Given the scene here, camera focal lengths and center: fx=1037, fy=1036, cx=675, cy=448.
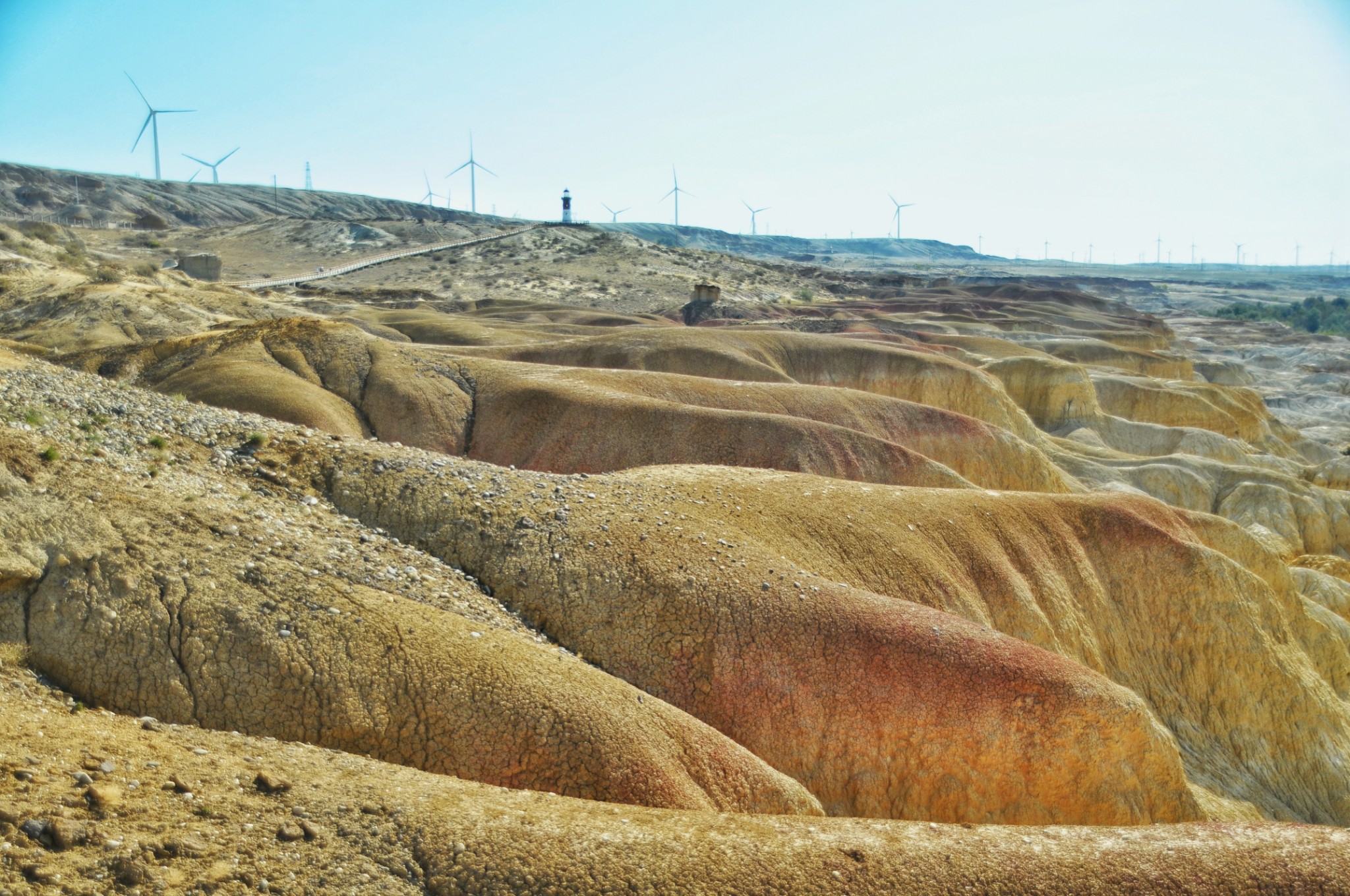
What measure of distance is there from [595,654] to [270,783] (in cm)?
587

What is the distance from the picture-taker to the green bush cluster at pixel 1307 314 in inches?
5340

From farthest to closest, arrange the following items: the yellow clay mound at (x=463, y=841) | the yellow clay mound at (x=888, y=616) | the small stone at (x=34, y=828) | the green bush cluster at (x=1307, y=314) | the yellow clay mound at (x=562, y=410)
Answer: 1. the green bush cluster at (x=1307, y=314)
2. the yellow clay mound at (x=562, y=410)
3. the yellow clay mound at (x=888, y=616)
4. the yellow clay mound at (x=463, y=841)
5. the small stone at (x=34, y=828)

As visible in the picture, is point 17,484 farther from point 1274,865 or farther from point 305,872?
point 1274,865

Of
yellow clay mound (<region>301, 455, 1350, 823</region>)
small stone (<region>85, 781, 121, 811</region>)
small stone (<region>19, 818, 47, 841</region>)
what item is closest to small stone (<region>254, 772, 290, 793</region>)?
small stone (<region>85, 781, 121, 811</region>)

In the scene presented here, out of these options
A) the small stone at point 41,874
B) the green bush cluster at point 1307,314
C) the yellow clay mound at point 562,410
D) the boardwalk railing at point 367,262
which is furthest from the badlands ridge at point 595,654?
the green bush cluster at point 1307,314

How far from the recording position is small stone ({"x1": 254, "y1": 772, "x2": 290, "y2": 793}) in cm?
873

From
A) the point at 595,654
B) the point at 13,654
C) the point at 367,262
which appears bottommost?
the point at 595,654

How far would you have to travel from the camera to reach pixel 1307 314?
459 feet

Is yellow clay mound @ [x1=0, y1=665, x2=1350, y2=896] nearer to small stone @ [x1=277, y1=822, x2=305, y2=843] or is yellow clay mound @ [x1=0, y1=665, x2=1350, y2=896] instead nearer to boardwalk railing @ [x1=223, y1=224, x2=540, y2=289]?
small stone @ [x1=277, y1=822, x2=305, y2=843]

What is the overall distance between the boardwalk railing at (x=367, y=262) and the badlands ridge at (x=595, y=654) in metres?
50.4

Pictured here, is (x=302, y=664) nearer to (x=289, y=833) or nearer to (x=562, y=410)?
(x=289, y=833)

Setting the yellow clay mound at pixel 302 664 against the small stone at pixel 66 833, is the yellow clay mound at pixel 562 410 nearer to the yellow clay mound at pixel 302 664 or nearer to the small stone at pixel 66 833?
the yellow clay mound at pixel 302 664

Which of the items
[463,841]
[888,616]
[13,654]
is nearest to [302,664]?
[13,654]

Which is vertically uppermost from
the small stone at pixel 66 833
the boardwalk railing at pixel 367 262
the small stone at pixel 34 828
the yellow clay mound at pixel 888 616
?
the boardwalk railing at pixel 367 262
